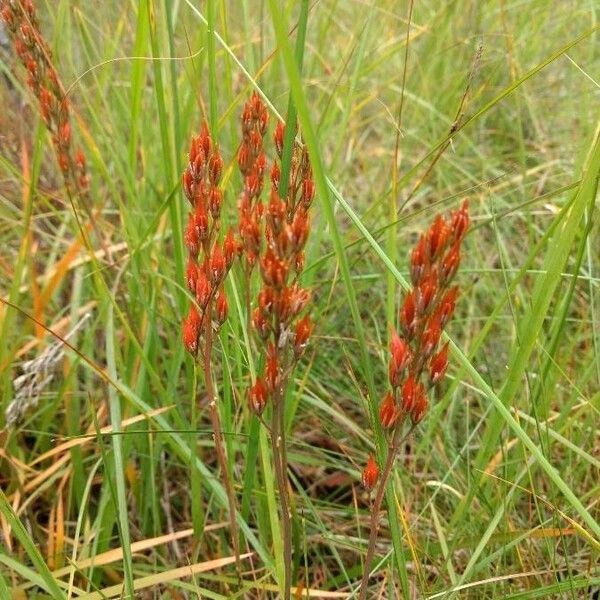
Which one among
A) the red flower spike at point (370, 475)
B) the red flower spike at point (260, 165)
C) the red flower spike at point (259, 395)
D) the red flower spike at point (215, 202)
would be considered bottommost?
the red flower spike at point (370, 475)

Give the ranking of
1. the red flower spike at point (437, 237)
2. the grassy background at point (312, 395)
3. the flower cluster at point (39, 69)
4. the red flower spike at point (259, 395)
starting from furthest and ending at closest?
the flower cluster at point (39, 69) → the grassy background at point (312, 395) → the red flower spike at point (259, 395) → the red flower spike at point (437, 237)

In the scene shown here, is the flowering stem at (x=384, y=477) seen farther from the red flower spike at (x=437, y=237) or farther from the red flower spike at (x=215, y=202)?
the red flower spike at (x=215, y=202)

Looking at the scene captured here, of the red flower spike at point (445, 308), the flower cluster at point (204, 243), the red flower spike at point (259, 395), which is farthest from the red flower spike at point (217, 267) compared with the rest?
the red flower spike at point (445, 308)

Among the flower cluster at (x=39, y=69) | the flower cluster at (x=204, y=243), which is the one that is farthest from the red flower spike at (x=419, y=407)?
the flower cluster at (x=39, y=69)

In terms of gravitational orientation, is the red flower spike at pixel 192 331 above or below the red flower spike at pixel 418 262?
below

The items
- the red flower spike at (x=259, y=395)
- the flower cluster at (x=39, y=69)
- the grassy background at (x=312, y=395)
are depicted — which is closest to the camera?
the red flower spike at (x=259, y=395)

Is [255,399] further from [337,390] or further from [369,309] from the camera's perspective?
[369,309]

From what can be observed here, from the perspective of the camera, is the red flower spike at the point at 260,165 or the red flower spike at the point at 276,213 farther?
the red flower spike at the point at 260,165

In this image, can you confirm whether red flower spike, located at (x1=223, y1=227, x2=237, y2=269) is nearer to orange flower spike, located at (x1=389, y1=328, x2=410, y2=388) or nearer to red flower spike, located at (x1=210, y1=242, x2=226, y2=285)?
red flower spike, located at (x1=210, y1=242, x2=226, y2=285)
